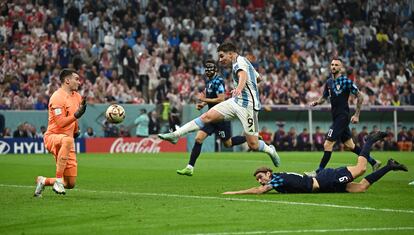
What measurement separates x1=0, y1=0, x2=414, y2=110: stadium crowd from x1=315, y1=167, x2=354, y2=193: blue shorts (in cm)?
2135

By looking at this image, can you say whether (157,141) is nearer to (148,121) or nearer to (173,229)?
(148,121)

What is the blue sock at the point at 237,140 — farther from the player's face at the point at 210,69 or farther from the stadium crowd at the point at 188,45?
the stadium crowd at the point at 188,45

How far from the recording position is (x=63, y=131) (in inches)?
583

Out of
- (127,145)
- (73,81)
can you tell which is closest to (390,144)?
(127,145)

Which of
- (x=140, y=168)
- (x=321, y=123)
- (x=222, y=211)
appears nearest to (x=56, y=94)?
(x=222, y=211)

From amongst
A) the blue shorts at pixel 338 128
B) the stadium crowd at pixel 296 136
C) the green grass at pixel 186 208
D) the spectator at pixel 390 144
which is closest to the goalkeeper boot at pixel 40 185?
the green grass at pixel 186 208

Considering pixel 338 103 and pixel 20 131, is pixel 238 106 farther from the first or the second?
pixel 20 131

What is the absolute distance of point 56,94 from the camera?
581 inches

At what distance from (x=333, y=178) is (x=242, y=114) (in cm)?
341

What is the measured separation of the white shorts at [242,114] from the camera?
1781 cm

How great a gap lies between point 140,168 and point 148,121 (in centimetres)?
1270

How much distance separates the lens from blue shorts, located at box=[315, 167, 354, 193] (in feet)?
48.8

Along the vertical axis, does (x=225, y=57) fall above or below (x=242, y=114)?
above

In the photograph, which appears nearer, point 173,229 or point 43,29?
point 173,229
